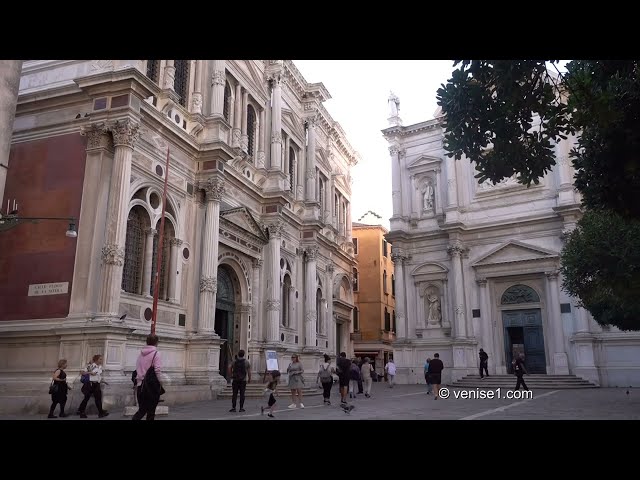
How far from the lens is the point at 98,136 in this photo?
16156 millimetres

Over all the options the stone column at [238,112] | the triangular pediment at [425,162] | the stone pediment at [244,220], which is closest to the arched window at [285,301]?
the stone pediment at [244,220]

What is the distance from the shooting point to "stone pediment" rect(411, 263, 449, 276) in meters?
31.1

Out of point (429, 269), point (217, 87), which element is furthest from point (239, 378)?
point (429, 269)

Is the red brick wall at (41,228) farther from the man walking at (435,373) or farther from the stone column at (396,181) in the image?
the stone column at (396,181)

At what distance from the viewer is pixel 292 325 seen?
89.7 feet

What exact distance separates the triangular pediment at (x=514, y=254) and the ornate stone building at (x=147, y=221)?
10.3m

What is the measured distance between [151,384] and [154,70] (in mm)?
13477

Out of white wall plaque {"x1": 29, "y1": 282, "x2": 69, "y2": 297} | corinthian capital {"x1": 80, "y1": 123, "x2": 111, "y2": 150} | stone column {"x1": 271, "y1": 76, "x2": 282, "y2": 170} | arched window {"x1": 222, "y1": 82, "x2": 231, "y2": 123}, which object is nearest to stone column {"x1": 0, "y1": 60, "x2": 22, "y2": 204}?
corinthian capital {"x1": 80, "y1": 123, "x2": 111, "y2": 150}

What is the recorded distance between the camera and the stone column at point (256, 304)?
24.0 m

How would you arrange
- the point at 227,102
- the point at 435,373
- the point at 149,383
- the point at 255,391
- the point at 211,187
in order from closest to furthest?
the point at 149,383 → the point at 435,373 → the point at 211,187 → the point at 255,391 → the point at 227,102

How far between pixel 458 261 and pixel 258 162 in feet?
39.0

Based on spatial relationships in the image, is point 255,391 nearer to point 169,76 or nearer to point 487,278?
point 169,76
